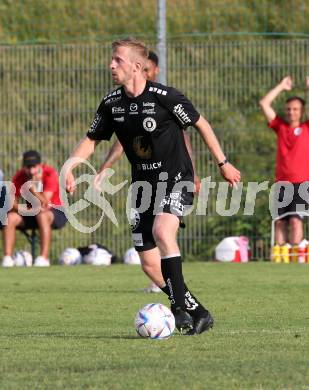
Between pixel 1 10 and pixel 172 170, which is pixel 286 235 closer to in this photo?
pixel 1 10

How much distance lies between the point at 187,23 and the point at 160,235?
39.2ft

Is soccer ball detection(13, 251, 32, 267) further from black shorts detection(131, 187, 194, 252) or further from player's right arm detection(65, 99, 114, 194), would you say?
black shorts detection(131, 187, 194, 252)

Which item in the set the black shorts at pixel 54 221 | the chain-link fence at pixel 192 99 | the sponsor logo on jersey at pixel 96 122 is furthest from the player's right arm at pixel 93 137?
the chain-link fence at pixel 192 99

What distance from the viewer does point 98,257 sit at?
62.8 ft

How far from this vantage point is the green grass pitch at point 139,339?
627 centimetres

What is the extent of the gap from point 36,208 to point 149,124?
981cm

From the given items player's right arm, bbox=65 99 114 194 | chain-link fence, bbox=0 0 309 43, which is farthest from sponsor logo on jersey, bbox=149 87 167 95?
chain-link fence, bbox=0 0 309 43

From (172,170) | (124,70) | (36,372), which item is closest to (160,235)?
(172,170)

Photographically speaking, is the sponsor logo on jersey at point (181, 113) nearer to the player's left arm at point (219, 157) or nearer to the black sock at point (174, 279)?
the player's left arm at point (219, 157)

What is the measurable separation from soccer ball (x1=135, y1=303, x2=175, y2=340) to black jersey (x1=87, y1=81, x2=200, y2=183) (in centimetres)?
102

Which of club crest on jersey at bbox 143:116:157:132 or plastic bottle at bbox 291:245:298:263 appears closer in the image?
club crest on jersey at bbox 143:116:157:132

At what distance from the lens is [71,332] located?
353 inches

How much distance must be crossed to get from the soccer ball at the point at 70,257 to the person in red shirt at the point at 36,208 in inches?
22.5

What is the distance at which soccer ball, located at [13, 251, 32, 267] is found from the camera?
18688 mm
